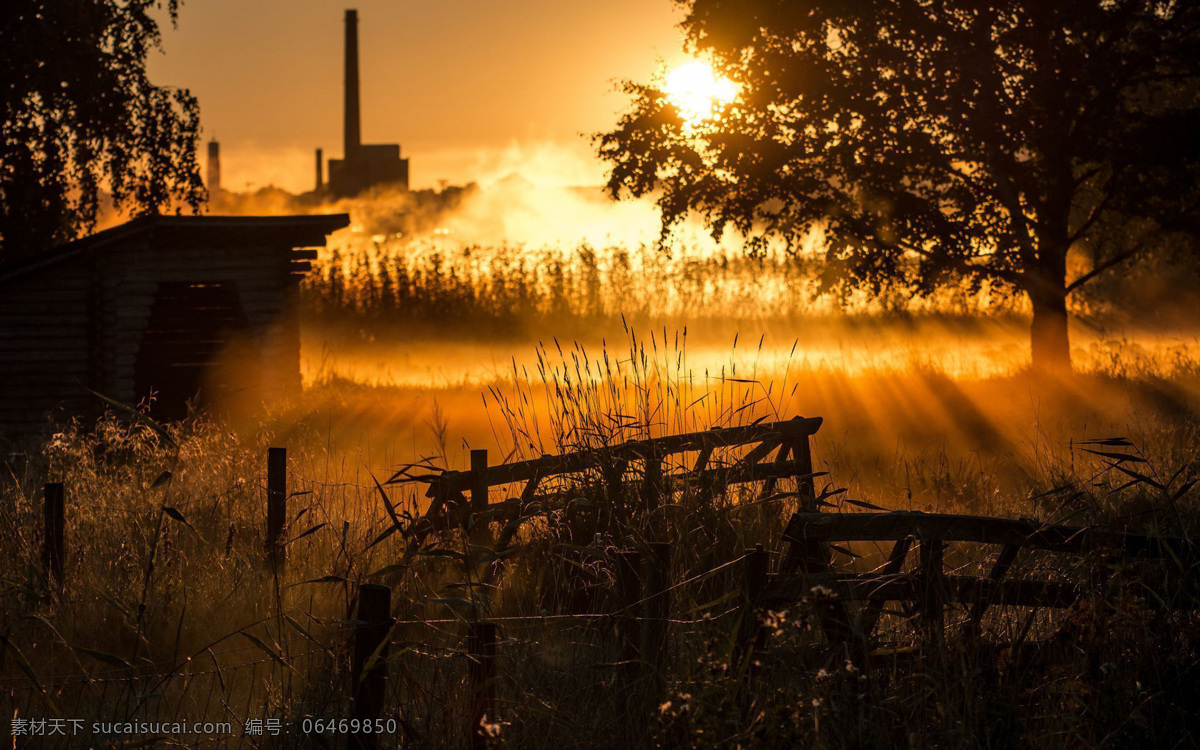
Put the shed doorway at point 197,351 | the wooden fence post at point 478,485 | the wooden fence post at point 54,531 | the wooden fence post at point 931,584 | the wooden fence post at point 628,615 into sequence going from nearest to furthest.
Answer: the wooden fence post at point 628,615
the wooden fence post at point 931,584
the wooden fence post at point 54,531
the wooden fence post at point 478,485
the shed doorway at point 197,351

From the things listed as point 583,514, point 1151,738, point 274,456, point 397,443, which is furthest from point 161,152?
point 1151,738

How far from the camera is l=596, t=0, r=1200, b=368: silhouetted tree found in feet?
45.5

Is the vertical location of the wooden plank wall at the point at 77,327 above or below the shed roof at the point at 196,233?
below

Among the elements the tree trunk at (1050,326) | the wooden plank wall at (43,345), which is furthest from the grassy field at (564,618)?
the wooden plank wall at (43,345)

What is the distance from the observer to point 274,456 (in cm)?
614

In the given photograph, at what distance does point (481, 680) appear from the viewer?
3.08m

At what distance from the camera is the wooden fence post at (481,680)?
3.04 metres

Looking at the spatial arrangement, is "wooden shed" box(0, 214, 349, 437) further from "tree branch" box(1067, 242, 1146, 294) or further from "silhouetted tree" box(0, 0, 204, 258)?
"tree branch" box(1067, 242, 1146, 294)

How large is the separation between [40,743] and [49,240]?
16703 mm

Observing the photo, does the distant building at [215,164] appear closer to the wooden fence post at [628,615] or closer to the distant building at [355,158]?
the distant building at [355,158]

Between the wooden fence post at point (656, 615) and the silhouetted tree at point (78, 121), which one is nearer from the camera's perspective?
the wooden fence post at point (656, 615)

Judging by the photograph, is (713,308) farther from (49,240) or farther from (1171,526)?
(1171,526)

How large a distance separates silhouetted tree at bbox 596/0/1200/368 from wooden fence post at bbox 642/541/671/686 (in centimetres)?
1170

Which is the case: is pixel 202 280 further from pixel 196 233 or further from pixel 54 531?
pixel 54 531
